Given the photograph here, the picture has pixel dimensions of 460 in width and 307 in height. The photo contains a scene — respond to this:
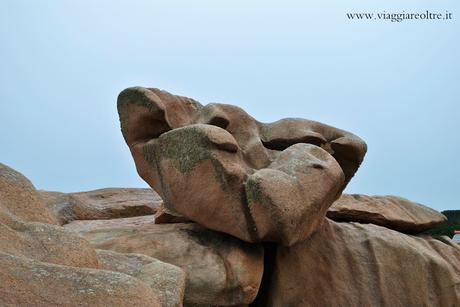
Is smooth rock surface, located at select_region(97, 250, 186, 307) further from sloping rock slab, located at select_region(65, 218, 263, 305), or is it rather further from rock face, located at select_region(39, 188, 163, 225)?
rock face, located at select_region(39, 188, 163, 225)

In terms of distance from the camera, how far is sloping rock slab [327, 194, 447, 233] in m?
9.99

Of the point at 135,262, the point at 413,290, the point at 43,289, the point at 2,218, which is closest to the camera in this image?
the point at 43,289

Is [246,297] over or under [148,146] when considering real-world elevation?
under

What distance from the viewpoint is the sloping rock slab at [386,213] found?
32.8 feet

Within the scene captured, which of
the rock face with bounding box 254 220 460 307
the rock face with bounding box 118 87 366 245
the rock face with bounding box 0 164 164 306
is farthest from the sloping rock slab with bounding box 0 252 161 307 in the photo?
the rock face with bounding box 254 220 460 307

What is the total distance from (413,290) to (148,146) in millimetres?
4579

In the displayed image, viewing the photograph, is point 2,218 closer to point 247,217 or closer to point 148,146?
point 247,217

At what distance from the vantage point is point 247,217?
22.9 feet

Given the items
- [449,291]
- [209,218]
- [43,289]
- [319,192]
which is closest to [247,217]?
[209,218]

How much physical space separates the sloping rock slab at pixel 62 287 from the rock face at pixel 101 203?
711 centimetres

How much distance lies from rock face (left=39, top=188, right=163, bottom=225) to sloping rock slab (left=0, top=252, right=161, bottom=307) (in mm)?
7106

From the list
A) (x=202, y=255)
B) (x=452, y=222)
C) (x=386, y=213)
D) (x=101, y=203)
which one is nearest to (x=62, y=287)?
(x=202, y=255)

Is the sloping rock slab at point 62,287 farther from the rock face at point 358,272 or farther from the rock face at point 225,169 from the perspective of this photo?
the rock face at point 358,272

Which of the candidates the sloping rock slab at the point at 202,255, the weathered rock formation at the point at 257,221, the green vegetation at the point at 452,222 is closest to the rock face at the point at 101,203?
the weathered rock formation at the point at 257,221
